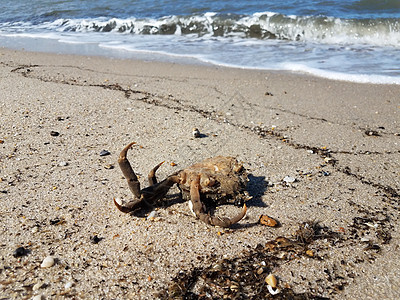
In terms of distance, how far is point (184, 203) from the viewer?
2.43 meters

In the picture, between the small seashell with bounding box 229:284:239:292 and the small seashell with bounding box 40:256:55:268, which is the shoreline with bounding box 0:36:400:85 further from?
the small seashell with bounding box 40:256:55:268

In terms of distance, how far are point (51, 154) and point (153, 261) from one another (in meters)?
1.67

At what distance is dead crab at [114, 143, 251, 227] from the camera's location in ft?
7.17

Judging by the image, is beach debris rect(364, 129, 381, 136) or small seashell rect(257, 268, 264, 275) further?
beach debris rect(364, 129, 381, 136)

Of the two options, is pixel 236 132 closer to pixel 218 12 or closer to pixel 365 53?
pixel 365 53

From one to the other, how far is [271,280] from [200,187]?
72 centimetres

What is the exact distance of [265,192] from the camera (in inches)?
103

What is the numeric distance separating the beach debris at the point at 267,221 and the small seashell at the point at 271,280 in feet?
1.43

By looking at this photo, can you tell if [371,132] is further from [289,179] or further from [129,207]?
[129,207]

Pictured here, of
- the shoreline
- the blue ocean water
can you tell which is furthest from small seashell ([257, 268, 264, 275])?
the blue ocean water

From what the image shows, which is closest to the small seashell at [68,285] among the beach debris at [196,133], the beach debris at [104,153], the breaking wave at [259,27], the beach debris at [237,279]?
the beach debris at [237,279]

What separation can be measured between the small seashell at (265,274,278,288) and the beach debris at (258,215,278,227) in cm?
44

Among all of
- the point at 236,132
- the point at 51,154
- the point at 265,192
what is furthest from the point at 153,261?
the point at 236,132

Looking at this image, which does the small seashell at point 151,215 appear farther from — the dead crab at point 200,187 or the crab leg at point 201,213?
the crab leg at point 201,213
